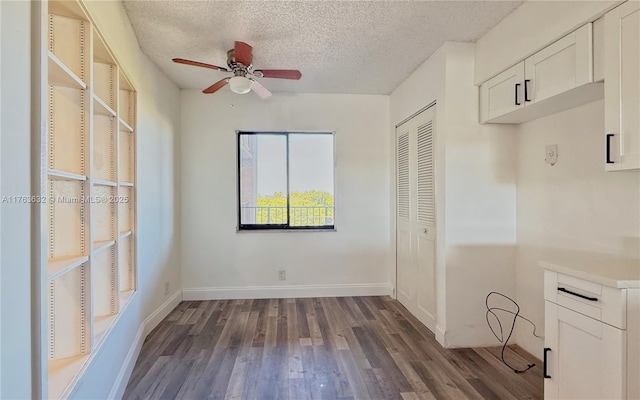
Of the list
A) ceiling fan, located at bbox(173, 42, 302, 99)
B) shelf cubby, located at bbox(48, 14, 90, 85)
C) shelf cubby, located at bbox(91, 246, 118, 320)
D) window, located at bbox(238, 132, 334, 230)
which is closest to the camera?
shelf cubby, located at bbox(48, 14, 90, 85)

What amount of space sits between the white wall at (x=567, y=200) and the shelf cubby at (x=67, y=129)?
9.45ft

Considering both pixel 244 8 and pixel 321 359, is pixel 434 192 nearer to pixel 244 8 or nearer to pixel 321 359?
pixel 321 359

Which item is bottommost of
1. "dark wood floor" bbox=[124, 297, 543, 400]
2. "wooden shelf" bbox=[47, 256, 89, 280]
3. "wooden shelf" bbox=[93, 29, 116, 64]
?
"dark wood floor" bbox=[124, 297, 543, 400]

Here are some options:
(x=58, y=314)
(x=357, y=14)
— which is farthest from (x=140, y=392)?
(x=357, y=14)

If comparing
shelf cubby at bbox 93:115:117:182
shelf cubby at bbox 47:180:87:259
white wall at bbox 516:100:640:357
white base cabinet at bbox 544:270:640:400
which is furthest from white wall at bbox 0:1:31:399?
white wall at bbox 516:100:640:357

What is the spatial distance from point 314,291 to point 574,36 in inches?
132

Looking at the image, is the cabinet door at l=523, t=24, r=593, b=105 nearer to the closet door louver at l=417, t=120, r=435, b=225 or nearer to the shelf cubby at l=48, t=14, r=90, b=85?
the closet door louver at l=417, t=120, r=435, b=225

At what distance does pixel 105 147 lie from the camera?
1919 millimetres

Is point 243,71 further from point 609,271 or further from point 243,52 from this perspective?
point 609,271

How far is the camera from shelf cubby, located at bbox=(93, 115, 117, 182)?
184 centimetres

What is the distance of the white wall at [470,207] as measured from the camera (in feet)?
8.45

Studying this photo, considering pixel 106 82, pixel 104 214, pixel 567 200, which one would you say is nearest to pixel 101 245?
pixel 104 214

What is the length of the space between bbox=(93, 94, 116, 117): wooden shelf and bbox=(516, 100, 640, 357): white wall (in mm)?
2927

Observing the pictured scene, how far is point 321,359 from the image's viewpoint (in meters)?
2.41
